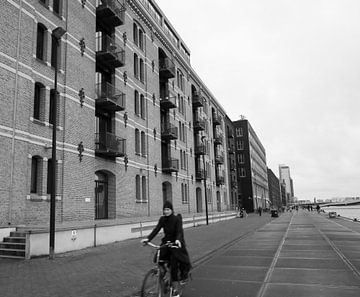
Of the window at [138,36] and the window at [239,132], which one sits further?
the window at [239,132]

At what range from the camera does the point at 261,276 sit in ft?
29.9

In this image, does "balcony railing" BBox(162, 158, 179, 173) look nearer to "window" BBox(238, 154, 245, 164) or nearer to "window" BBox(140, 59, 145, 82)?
"window" BBox(140, 59, 145, 82)

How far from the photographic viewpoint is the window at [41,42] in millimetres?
18141

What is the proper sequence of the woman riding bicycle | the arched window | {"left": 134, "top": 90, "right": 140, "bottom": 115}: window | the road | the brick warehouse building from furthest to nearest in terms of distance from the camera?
{"left": 134, "top": 90, "right": 140, "bottom": 115}: window < the arched window < the brick warehouse building < the road < the woman riding bicycle

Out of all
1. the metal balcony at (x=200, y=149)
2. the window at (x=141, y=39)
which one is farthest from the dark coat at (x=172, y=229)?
the metal balcony at (x=200, y=149)

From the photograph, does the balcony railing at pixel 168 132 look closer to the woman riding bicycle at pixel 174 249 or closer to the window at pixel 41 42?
the window at pixel 41 42

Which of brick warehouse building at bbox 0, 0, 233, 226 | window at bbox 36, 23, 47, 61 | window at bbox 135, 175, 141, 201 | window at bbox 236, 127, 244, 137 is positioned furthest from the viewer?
window at bbox 236, 127, 244, 137

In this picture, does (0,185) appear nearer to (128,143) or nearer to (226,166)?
(128,143)

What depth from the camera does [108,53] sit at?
22344mm

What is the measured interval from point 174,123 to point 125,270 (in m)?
27.3

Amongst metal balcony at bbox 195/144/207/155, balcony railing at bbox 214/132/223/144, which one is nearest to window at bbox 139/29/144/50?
metal balcony at bbox 195/144/207/155

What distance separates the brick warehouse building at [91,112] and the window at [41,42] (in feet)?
0.19

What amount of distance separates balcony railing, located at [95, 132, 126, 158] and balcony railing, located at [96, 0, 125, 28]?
24.3ft

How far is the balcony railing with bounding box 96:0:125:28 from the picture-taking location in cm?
2327
